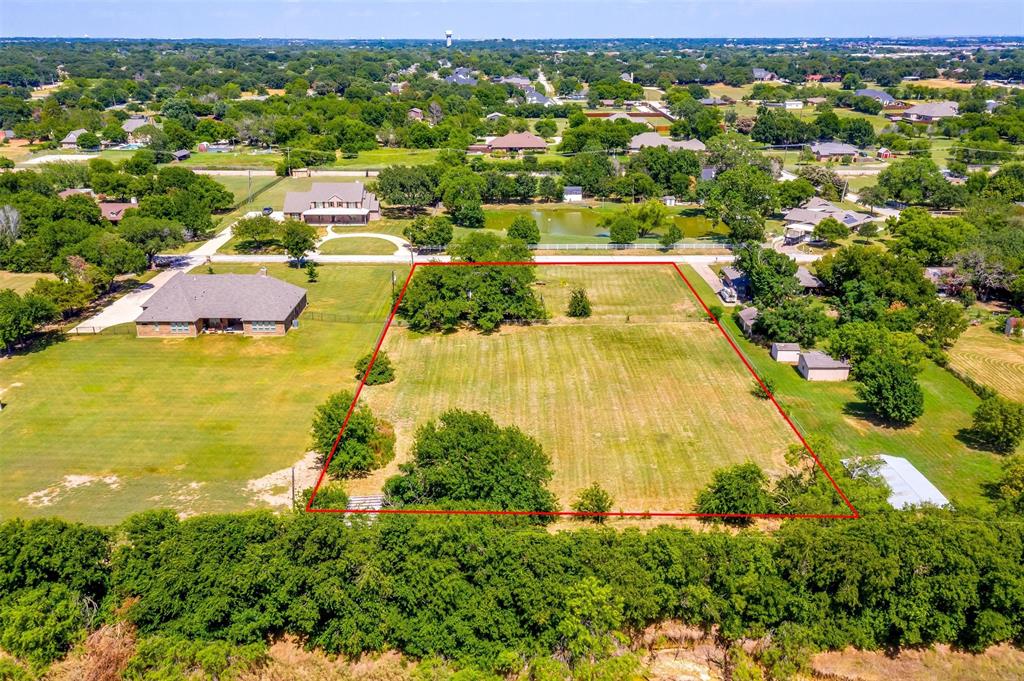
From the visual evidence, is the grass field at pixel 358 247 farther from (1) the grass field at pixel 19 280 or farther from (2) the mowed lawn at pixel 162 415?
(1) the grass field at pixel 19 280

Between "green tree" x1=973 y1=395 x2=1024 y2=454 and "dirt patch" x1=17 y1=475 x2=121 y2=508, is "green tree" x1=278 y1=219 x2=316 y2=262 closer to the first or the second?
"dirt patch" x1=17 y1=475 x2=121 y2=508

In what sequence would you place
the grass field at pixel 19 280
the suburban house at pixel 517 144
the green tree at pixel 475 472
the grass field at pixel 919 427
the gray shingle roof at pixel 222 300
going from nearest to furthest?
the green tree at pixel 475 472 < the grass field at pixel 919 427 < the gray shingle roof at pixel 222 300 < the grass field at pixel 19 280 < the suburban house at pixel 517 144

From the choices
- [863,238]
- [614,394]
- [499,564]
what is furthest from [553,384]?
[863,238]

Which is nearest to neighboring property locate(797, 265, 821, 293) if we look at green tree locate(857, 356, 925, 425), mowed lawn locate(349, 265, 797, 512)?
mowed lawn locate(349, 265, 797, 512)

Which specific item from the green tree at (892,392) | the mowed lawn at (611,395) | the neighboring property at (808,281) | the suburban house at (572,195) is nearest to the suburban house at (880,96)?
the suburban house at (572,195)

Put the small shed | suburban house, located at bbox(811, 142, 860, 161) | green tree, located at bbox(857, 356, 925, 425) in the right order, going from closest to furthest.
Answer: green tree, located at bbox(857, 356, 925, 425), the small shed, suburban house, located at bbox(811, 142, 860, 161)

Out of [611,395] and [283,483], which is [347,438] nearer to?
[283,483]
